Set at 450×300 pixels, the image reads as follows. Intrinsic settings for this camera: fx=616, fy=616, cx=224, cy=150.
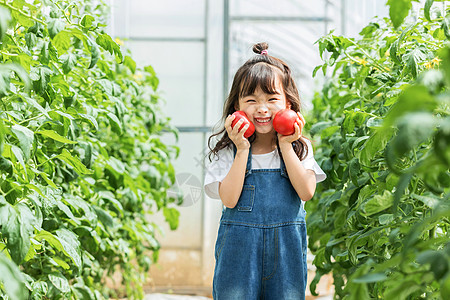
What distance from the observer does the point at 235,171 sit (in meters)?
1.80

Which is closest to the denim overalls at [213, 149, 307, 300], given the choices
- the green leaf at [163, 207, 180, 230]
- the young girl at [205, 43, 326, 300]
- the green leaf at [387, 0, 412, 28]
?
the young girl at [205, 43, 326, 300]

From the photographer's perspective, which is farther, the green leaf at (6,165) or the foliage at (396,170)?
the green leaf at (6,165)

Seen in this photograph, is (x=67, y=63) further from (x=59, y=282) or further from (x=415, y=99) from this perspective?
(x=415, y=99)

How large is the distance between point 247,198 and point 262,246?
15cm

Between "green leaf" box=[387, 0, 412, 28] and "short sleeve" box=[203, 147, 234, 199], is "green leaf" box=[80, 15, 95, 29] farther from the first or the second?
"green leaf" box=[387, 0, 412, 28]

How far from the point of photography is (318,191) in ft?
8.53

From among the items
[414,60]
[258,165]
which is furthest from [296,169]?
[414,60]

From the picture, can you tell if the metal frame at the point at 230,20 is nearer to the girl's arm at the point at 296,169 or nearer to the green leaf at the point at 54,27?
the girl's arm at the point at 296,169

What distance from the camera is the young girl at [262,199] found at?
178 centimetres

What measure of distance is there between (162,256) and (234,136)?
117 inches

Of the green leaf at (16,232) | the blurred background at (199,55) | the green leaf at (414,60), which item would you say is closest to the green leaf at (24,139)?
the green leaf at (16,232)

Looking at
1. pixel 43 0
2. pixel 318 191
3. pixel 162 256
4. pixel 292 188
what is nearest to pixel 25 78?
pixel 43 0

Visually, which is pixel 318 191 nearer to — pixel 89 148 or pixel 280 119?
pixel 280 119

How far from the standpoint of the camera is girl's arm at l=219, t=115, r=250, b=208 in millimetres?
1787
